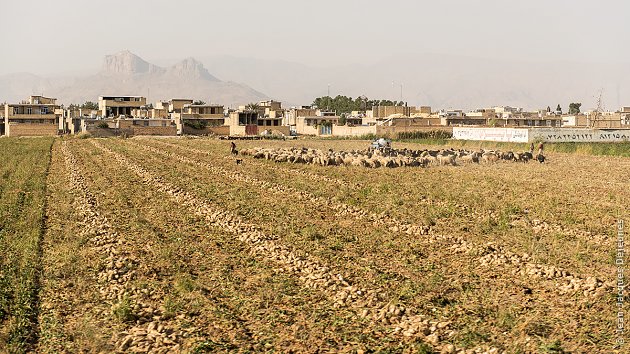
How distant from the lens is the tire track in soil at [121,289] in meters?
10.3

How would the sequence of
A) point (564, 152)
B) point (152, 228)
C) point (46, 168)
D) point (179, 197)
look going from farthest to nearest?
point (564, 152)
point (46, 168)
point (179, 197)
point (152, 228)

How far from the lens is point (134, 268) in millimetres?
14617

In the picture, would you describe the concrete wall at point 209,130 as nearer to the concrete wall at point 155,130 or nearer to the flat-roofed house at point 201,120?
the flat-roofed house at point 201,120

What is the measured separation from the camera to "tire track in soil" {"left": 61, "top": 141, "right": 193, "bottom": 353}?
10.3m

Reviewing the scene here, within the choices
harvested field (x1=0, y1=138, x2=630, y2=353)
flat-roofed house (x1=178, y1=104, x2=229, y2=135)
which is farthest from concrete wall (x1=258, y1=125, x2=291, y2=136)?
harvested field (x1=0, y1=138, x2=630, y2=353)

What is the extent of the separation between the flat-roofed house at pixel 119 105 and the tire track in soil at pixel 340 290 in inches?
4637

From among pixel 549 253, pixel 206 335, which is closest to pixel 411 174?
pixel 549 253

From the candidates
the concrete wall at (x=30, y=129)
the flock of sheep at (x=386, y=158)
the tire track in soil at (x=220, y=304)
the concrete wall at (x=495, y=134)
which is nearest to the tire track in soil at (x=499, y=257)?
the tire track in soil at (x=220, y=304)

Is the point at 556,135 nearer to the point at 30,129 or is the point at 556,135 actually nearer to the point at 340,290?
the point at 340,290

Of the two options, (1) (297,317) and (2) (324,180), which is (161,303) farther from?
(2) (324,180)

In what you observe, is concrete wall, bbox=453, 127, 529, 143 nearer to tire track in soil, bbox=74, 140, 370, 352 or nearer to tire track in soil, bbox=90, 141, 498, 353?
tire track in soil, bbox=90, 141, 498, 353

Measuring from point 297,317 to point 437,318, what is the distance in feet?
8.93

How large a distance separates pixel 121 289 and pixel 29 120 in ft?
343

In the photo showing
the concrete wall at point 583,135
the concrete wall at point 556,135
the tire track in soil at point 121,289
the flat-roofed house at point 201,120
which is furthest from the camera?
the flat-roofed house at point 201,120
